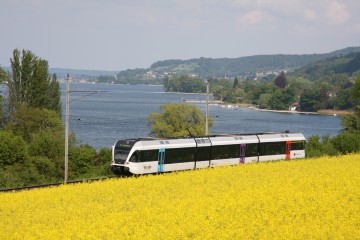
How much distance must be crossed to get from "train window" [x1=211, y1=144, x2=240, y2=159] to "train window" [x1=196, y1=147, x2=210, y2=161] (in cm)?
49

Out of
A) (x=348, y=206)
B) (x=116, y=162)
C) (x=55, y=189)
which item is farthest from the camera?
(x=116, y=162)

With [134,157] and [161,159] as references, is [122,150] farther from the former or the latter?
Answer: [161,159]

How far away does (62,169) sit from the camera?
45406mm

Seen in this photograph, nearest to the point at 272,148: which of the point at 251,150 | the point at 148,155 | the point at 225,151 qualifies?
the point at 251,150

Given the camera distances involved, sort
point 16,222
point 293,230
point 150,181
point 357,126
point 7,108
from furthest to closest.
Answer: point 357,126 → point 7,108 → point 150,181 → point 16,222 → point 293,230

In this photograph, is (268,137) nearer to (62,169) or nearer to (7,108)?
(62,169)

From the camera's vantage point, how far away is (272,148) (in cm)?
4459

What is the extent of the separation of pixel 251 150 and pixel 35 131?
39829 millimetres

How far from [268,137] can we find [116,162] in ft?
45.1

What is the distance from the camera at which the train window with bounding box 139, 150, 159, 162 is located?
1347 inches

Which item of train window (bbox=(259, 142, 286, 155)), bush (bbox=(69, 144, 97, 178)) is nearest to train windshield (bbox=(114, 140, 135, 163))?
bush (bbox=(69, 144, 97, 178))

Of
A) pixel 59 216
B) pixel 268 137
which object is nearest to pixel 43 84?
pixel 268 137

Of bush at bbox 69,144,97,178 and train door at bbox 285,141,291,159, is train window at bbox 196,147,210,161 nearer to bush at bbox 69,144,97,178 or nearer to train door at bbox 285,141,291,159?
bush at bbox 69,144,97,178

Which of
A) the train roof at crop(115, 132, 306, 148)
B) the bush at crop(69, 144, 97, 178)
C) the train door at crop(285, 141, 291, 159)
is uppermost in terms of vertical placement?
the train roof at crop(115, 132, 306, 148)
